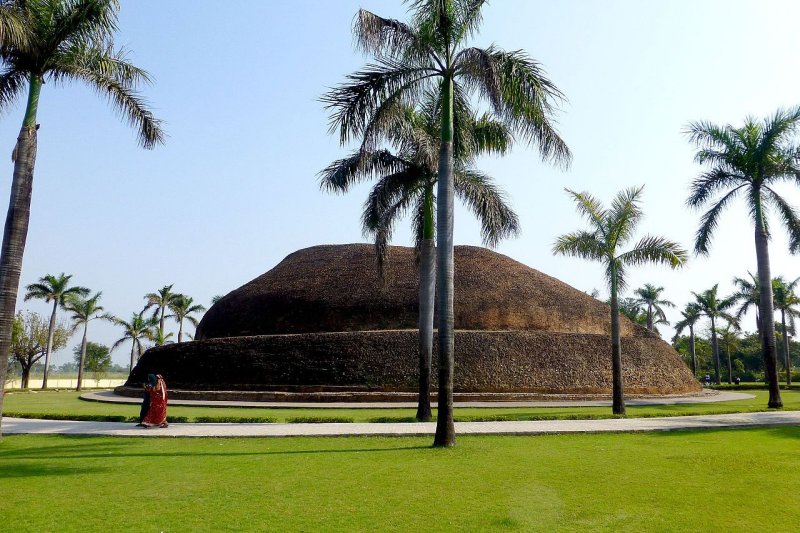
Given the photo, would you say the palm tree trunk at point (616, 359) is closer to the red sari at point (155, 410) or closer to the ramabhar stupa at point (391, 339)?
the ramabhar stupa at point (391, 339)

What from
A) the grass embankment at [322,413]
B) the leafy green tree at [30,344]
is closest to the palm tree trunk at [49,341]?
the leafy green tree at [30,344]

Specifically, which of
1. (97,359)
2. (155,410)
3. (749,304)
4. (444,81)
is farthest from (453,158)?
(97,359)

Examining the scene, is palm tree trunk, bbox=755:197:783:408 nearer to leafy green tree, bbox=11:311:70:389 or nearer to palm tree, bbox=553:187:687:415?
palm tree, bbox=553:187:687:415

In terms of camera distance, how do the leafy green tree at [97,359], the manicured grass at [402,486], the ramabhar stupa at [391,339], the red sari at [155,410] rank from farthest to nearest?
the leafy green tree at [97,359] → the ramabhar stupa at [391,339] → the red sari at [155,410] → the manicured grass at [402,486]

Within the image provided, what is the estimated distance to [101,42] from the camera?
1325cm

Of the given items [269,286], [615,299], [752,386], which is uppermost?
[269,286]

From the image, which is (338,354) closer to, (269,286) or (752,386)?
(269,286)

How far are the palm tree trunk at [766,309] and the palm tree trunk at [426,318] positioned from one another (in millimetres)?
13523

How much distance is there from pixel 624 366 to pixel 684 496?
2605 cm

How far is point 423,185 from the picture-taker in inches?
706

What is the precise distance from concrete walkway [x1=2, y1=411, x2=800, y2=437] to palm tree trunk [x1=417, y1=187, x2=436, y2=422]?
1.13m

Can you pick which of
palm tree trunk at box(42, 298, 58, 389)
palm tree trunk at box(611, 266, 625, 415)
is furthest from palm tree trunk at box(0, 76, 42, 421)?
palm tree trunk at box(42, 298, 58, 389)

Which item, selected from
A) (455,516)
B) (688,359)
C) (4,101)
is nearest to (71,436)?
(4,101)

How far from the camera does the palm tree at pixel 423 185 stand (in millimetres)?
16312
